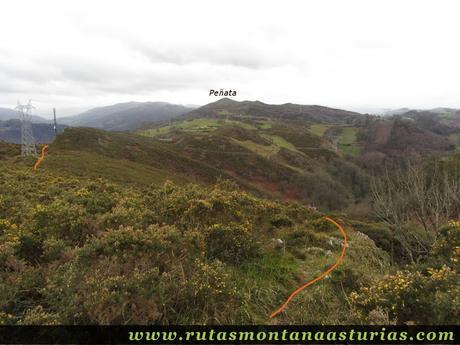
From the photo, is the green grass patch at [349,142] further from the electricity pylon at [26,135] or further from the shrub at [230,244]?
the shrub at [230,244]

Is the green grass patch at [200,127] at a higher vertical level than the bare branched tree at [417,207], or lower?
higher

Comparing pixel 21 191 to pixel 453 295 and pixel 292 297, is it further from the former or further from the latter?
pixel 453 295

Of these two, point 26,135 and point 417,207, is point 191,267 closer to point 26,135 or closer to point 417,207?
point 417,207

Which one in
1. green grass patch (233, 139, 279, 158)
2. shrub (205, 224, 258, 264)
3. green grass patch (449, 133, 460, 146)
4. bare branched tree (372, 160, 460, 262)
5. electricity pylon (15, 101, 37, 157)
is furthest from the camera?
green grass patch (449, 133, 460, 146)

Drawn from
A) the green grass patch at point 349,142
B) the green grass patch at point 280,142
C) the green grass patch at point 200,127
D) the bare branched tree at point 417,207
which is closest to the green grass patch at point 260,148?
the green grass patch at point 280,142

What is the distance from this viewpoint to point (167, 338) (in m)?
3.89

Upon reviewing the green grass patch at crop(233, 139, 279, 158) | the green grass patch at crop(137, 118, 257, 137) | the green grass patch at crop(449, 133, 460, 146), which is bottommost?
the green grass patch at crop(233, 139, 279, 158)

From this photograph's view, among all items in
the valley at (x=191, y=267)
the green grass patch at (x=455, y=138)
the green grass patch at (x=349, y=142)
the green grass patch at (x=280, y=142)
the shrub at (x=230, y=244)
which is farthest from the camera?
the green grass patch at (x=455, y=138)

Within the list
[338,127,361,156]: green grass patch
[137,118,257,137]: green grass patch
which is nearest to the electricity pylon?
[137,118,257,137]: green grass patch

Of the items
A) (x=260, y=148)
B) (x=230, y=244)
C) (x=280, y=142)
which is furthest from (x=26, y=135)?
(x=280, y=142)

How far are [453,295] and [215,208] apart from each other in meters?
5.53

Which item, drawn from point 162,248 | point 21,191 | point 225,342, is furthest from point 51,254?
point 21,191

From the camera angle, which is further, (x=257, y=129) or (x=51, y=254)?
(x=257, y=129)

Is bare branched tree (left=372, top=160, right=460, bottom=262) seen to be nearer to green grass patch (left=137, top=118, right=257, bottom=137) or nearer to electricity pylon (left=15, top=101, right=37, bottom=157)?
electricity pylon (left=15, top=101, right=37, bottom=157)
